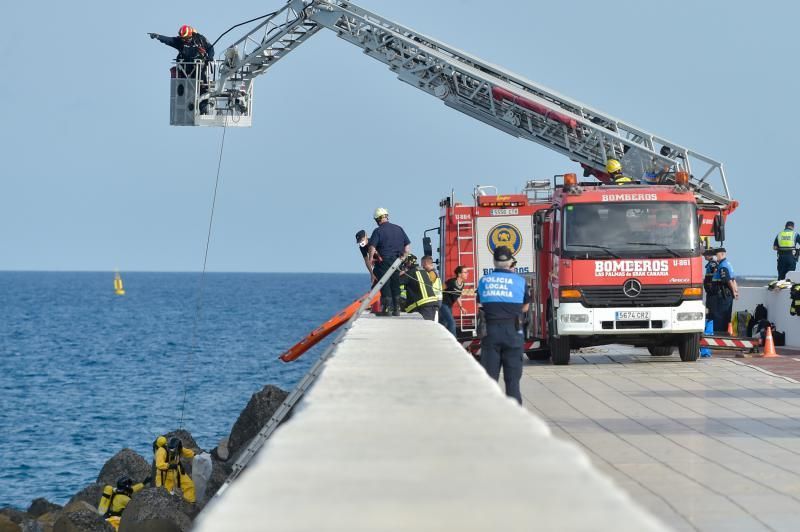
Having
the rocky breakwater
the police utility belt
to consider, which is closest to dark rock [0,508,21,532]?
the rocky breakwater

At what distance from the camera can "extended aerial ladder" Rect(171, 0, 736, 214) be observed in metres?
31.2

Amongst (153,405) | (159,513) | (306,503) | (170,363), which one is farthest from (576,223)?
(170,363)

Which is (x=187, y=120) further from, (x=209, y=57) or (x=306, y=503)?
(x=306, y=503)

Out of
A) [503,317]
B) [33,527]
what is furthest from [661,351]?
[33,527]

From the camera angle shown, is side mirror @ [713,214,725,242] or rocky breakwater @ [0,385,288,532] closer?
rocky breakwater @ [0,385,288,532]

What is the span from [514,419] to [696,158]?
85.3ft

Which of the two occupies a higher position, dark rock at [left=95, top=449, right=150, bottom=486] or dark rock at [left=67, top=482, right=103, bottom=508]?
dark rock at [left=95, top=449, right=150, bottom=486]

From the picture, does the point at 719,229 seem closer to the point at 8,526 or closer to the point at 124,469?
the point at 8,526

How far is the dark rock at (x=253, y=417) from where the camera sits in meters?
28.4

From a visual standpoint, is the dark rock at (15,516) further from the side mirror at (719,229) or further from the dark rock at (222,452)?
the side mirror at (719,229)

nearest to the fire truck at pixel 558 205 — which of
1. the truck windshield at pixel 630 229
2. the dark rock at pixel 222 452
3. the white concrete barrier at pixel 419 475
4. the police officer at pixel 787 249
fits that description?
the truck windshield at pixel 630 229

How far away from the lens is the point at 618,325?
21.2 metres

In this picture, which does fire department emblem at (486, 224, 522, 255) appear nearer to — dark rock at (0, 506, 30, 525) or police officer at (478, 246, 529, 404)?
dark rock at (0, 506, 30, 525)

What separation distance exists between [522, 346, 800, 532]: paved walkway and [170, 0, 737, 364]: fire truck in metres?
1.04
